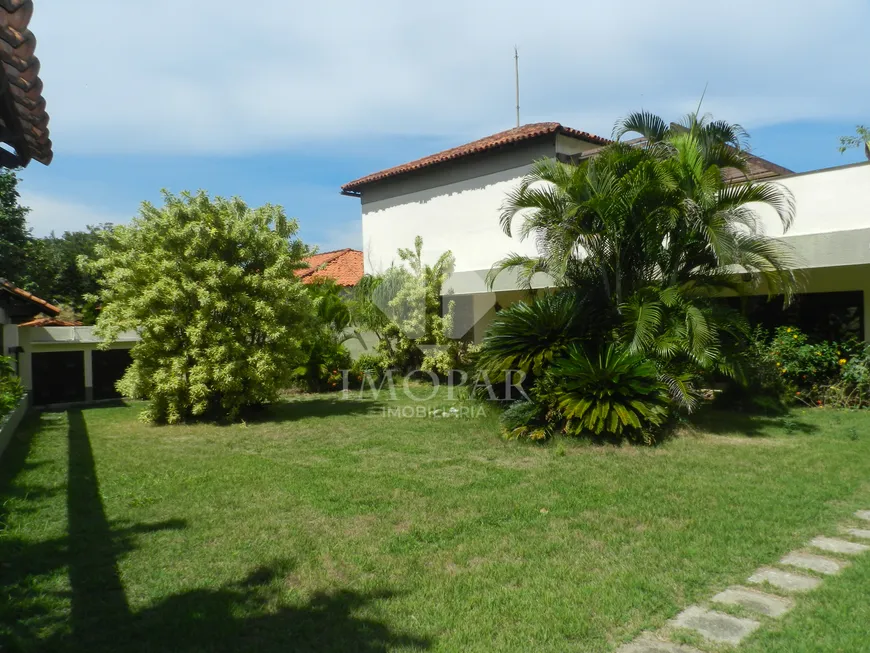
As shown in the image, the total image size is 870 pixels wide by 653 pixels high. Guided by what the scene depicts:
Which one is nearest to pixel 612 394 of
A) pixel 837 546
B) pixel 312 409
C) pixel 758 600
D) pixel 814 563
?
pixel 837 546

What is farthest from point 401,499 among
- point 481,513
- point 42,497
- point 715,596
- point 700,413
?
point 700,413

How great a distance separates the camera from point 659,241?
9969 millimetres

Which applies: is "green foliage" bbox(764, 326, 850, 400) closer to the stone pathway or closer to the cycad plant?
the cycad plant

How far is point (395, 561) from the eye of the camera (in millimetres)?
5195

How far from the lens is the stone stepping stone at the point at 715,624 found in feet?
12.7

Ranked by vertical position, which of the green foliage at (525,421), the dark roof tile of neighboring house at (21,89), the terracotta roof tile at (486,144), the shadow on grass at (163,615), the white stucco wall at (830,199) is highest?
the terracotta roof tile at (486,144)

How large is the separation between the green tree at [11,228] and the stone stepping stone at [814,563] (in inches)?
726

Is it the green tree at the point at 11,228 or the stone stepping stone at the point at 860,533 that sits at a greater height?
the green tree at the point at 11,228

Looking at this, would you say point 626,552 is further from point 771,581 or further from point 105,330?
point 105,330

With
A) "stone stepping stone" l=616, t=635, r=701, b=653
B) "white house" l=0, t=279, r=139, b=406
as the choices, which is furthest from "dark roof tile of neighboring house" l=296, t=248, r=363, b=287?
"stone stepping stone" l=616, t=635, r=701, b=653


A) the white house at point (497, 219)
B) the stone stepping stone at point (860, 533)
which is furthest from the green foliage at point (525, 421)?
the white house at point (497, 219)

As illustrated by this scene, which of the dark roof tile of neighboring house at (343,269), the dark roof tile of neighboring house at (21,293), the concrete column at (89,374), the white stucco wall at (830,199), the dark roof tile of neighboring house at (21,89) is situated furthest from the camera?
the dark roof tile of neighboring house at (343,269)

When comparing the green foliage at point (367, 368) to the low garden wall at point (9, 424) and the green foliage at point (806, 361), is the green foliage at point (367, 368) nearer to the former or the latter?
the low garden wall at point (9, 424)

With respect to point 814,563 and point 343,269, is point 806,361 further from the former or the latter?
point 343,269
